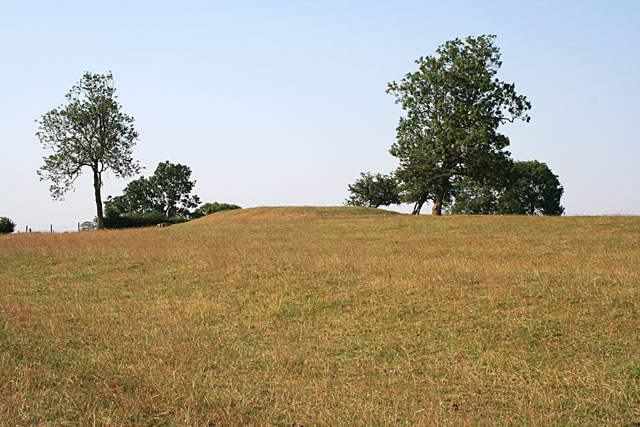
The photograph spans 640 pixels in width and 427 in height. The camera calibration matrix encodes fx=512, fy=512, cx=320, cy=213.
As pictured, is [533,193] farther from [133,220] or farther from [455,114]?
[133,220]

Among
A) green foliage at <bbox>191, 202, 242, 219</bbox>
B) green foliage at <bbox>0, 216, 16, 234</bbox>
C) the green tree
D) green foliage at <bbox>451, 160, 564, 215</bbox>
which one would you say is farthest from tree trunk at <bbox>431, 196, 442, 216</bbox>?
green foliage at <bbox>191, 202, 242, 219</bbox>

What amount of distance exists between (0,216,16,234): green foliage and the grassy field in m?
33.1

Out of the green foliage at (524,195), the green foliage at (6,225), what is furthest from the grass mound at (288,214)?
the green foliage at (524,195)

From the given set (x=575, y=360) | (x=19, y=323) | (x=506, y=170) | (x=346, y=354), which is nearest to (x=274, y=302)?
(x=346, y=354)

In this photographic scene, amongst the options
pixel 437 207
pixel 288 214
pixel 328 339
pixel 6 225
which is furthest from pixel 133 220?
pixel 328 339

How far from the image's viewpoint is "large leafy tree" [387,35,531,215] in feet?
134

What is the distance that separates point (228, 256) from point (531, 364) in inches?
534

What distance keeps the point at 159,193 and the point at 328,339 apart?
279 feet

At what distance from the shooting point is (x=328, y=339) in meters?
9.92

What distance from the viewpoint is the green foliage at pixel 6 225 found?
158 feet

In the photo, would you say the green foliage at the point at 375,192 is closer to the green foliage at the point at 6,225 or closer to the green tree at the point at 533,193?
the green tree at the point at 533,193

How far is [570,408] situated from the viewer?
6.77 metres

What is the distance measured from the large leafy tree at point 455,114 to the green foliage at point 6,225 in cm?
3658

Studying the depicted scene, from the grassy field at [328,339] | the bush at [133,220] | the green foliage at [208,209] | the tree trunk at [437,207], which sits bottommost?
the grassy field at [328,339]
